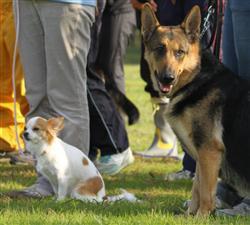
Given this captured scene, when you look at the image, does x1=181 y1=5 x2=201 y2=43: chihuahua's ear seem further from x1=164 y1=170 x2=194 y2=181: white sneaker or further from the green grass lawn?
x1=164 y1=170 x2=194 y2=181: white sneaker

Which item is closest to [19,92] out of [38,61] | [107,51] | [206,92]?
[107,51]

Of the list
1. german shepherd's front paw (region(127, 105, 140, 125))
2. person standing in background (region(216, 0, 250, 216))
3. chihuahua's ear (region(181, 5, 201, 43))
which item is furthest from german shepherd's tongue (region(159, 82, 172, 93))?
german shepherd's front paw (region(127, 105, 140, 125))

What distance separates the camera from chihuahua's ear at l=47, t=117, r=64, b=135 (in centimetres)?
573

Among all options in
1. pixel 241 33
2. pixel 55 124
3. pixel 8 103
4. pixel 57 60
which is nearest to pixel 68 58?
pixel 57 60

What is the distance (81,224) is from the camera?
15.3ft

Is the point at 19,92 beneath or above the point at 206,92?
beneath

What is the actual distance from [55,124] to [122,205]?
82cm

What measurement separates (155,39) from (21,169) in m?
2.54

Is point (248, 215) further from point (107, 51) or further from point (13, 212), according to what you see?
point (107, 51)

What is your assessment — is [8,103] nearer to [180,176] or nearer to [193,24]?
[180,176]

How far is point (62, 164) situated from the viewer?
573 centimetres

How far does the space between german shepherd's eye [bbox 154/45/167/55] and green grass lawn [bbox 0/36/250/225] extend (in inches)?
41.8

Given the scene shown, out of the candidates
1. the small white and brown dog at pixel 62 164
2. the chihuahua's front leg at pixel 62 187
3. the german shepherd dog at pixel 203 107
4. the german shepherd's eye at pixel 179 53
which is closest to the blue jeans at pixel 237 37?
the german shepherd dog at pixel 203 107

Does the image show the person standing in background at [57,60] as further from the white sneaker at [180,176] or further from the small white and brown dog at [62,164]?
the white sneaker at [180,176]
